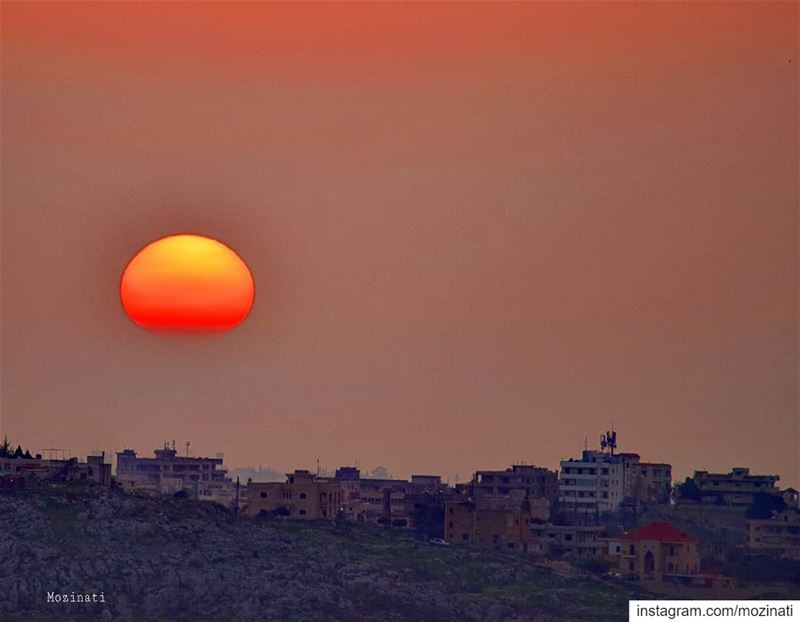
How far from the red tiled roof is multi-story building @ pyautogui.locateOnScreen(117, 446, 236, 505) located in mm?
47461

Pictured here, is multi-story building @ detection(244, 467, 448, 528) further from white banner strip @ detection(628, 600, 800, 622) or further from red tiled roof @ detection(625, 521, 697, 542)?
white banner strip @ detection(628, 600, 800, 622)

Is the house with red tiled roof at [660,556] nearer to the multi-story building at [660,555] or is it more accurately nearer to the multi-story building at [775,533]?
the multi-story building at [660,555]

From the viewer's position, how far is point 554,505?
165500 millimetres

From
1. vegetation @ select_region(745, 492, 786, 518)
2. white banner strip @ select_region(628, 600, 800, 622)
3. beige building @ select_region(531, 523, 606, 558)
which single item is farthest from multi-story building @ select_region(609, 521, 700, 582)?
vegetation @ select_region(745, 492, 786, 518)

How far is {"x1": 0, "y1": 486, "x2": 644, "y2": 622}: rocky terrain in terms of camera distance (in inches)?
4072

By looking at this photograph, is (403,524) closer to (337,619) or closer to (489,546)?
(489,546)

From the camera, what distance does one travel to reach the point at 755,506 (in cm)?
17062

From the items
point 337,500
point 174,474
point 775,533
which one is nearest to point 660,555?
point 337,500

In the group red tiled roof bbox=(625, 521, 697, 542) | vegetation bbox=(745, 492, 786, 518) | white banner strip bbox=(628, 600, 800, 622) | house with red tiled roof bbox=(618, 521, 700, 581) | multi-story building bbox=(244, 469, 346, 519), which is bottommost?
white banner strip bbox=(628, 600, 800, 622)

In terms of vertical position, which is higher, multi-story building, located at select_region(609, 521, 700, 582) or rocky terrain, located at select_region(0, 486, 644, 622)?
multi-story building, located at select_region(609, 521, 700, 582)

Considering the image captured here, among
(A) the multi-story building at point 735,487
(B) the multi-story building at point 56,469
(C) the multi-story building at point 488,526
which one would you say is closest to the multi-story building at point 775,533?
(A) the multi-story building at point 735,487

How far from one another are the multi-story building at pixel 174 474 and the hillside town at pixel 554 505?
5.8 inches

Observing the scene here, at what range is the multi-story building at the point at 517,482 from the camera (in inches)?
6437

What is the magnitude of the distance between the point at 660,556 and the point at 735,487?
49.7 m
